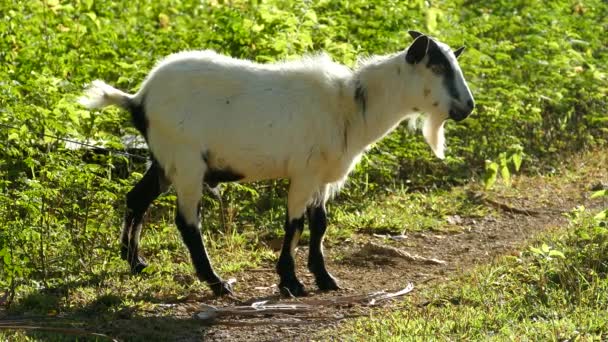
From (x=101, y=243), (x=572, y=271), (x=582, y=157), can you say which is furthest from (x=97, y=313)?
(x=582, y=157)

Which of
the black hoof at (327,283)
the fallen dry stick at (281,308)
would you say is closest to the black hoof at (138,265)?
the fallen dry stick at (281,308)

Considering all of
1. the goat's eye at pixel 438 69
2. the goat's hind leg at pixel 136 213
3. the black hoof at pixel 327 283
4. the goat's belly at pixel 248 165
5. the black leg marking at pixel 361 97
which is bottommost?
the black hoof at pixel 327 283

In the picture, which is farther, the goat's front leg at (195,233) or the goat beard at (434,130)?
the goat beard at (434,130)

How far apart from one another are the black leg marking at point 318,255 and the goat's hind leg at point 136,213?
105cm

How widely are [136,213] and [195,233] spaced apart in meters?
0.59

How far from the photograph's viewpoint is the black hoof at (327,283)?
715 centimetres

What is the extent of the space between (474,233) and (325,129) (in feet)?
8.23

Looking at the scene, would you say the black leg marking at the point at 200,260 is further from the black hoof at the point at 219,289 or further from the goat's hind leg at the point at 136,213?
the goat's hind leg at the point at 136,213

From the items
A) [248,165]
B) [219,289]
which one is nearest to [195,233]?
[219,289]

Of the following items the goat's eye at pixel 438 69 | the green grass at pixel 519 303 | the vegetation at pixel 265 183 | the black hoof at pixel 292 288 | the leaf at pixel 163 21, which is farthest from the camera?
the leaf at pixel 163 21

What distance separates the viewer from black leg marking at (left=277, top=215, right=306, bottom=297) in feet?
22.8

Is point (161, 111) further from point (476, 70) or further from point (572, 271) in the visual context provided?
point (476, 70)

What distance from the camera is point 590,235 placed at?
24.0ft

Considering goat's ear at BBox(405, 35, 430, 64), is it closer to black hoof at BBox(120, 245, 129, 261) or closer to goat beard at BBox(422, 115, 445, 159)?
goat beard at BBox(422, 115, 445, 159)
